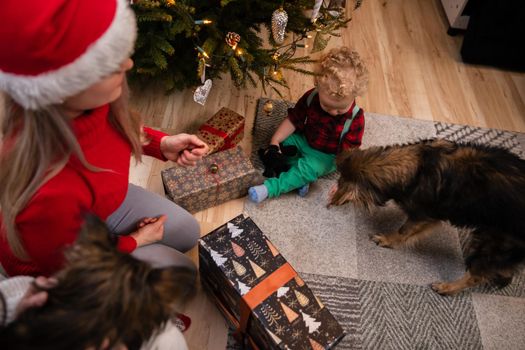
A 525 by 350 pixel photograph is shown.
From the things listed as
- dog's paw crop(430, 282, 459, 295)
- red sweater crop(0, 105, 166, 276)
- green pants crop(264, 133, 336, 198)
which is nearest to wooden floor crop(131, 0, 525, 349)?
green pants crop(264, 133, 336, 198)

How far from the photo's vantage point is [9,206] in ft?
2.87

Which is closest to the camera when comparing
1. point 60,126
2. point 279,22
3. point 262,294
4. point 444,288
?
point 60,126

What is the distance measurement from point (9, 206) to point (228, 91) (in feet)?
4.89

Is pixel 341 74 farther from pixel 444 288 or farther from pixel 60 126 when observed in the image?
pixel 60 126

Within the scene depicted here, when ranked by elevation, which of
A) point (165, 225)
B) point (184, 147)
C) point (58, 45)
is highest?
point (58, 45)

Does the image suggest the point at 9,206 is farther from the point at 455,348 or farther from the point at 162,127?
the point at 455,348

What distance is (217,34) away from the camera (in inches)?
65.2

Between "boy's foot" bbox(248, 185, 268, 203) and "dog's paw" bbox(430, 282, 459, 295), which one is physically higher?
"boy's foot" bbox(248, 185, 268, 203)

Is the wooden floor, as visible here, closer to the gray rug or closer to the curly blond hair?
the gray rug

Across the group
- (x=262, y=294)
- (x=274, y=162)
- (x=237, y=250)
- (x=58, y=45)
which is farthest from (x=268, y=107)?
(x=58, y=45)

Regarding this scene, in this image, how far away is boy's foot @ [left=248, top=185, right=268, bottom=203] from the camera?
1.78 meters

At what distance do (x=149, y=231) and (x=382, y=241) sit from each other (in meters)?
1.01

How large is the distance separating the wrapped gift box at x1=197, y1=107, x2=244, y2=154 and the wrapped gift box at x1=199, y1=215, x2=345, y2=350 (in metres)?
0.53

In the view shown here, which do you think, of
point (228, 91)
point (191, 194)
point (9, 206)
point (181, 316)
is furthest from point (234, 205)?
point (9, 206)
